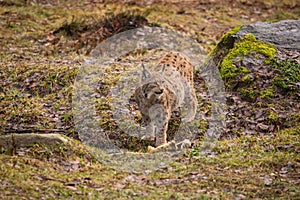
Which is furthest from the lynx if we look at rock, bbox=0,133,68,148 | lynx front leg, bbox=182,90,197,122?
rock, bbox=0,133,68,148

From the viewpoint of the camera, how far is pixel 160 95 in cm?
703

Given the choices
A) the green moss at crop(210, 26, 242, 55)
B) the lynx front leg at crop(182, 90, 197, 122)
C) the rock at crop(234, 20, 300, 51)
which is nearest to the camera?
the lynx front leg at crop(182, 90, 197, 122)

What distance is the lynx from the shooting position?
23.2 feet

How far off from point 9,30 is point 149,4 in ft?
16.8

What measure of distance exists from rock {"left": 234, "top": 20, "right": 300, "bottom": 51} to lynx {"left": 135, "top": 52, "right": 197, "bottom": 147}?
2.72 meters

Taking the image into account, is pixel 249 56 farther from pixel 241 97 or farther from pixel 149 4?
pixel 149 4

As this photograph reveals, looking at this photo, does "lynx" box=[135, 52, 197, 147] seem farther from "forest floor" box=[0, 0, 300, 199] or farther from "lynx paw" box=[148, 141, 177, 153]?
"forest floor" box=[0, 0, 300, 199]

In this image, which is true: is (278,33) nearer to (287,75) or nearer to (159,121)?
(287,75)

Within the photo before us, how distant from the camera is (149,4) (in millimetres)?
16594

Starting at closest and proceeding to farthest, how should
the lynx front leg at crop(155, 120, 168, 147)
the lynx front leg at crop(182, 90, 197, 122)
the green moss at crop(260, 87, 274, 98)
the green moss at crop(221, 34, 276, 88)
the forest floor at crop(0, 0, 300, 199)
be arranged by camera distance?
the forest floor at crop(0, 0, 300, 199)
the lynx front leg at crop(155, 120, 168, 147)
the lynx front leg at crop(182, 90, 197, 122)
the green moss at crop(260, 87, 274, 98)
the green moss at crop(221, 34, 276, 88)

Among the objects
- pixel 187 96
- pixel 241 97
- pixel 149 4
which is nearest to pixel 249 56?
pixel 241 97

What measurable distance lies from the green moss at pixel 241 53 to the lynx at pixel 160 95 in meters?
1.45

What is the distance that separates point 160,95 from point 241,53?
321cm

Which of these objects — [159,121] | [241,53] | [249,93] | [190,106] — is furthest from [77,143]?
[241,53]
